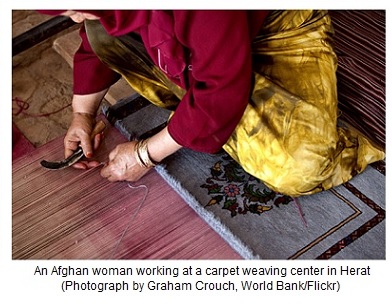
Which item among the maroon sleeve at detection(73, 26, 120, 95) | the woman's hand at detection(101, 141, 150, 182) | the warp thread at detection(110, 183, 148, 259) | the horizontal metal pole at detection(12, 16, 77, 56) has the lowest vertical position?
the warp thread at detection(110, 183, 148, 259)

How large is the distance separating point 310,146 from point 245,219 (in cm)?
21

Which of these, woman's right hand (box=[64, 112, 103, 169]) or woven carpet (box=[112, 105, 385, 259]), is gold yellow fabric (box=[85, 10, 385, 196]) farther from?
woman's right hand (box=[64, 112, 103, 169])

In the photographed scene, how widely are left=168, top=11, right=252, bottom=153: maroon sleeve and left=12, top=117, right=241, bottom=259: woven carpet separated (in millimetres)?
218

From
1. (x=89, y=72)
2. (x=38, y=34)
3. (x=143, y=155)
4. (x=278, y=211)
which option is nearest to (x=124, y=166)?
(x=143, y=155)

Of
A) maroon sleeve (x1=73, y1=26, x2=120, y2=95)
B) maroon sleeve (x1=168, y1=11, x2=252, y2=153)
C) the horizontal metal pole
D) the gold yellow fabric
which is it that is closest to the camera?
maroon sleeve (x1=168, y1=11, x2=252, y2=153)

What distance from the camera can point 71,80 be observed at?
1688 millimetres

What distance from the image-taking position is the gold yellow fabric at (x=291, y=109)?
1167mm

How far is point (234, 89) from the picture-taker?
102 cm

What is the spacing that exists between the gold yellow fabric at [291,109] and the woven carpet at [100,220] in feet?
0.62

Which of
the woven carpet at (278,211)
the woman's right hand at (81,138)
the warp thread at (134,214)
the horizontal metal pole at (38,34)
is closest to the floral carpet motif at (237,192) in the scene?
the woven carpet at (278,211)

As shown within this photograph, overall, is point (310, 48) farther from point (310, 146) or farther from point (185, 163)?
point (185, 163)

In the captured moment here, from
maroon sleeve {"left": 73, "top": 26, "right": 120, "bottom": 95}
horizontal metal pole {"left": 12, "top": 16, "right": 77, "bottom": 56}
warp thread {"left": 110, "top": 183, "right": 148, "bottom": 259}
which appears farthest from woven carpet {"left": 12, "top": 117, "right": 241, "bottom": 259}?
horizontal metal pole {"left": 12, "top": 16, "right": 77, "bottom": 56}

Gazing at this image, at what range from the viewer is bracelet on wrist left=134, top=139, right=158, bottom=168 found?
1225 millimetres

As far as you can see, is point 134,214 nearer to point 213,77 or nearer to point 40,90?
point 213,77
